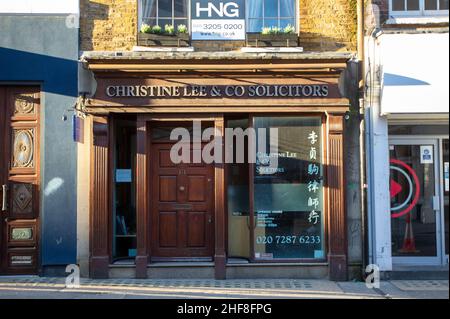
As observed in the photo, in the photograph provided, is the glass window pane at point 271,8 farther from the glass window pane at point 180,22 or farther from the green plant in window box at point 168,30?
the green plant in window box at point 168,30

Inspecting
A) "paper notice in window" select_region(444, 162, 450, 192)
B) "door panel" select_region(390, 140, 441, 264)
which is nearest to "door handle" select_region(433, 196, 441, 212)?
"door panel" select_region(390, 140, 441, 264)

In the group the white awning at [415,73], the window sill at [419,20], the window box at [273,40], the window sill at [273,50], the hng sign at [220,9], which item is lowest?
the white awning at [415,73]

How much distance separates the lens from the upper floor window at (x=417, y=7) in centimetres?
977

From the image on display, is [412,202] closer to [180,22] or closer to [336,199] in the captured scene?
[336,199]

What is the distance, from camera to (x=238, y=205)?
9.90 metres

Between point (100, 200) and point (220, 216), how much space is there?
6.88 ft

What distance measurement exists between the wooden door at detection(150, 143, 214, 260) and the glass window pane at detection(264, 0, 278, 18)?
295 cm

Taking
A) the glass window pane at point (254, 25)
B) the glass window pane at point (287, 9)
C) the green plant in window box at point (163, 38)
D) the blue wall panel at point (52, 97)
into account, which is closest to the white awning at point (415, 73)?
the glass window pane at point (287, 9)

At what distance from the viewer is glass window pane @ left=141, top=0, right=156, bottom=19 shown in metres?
9.85

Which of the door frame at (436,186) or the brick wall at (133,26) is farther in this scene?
the door frame at (436,186)

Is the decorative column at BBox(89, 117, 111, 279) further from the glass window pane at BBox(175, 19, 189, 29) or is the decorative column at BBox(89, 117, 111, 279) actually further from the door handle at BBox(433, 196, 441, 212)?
the door handle at BBox(433, 196, 441, 212)

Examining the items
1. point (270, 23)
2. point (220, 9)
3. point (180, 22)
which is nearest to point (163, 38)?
point (180, 22)

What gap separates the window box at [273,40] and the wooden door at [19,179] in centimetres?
397
